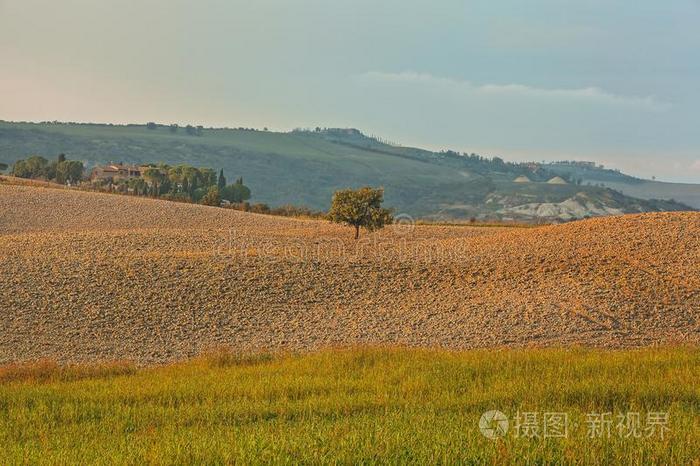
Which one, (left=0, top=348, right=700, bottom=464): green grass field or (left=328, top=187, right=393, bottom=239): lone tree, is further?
(left=328, top=187, right=393, bottom=239): lone tree

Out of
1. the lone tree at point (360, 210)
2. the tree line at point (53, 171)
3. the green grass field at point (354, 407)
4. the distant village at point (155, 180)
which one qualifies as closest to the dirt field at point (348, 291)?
the lone tree at point (360, 210)

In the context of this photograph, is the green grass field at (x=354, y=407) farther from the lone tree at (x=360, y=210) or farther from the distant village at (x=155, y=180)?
the distant village at (x=155, y=180)

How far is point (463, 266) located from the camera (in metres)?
29.3

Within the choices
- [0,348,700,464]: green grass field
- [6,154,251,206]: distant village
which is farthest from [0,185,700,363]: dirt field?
[6,154,251,206]: distant village

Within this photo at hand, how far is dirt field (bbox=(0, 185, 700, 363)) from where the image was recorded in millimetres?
21008

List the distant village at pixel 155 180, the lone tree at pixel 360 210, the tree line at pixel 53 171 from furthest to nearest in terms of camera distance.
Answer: the tree line at pixel 53 171
the distant village at pixel 155 180
the lone tree at pixel 360 210

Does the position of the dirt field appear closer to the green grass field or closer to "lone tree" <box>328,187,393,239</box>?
"lone tree" <box>328,187,393,239</box>

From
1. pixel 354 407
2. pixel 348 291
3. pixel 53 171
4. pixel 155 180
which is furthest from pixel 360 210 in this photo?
pixel 53 171

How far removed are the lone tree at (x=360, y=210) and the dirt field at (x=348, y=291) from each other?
1.76 m

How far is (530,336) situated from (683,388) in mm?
9477

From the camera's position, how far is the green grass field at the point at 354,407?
7.21 m

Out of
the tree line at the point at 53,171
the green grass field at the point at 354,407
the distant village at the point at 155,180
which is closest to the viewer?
the green grass field at the point at 354,407

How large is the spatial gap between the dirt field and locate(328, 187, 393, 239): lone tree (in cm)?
176

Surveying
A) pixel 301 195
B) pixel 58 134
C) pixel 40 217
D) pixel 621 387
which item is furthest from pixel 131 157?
pixel 621 387
